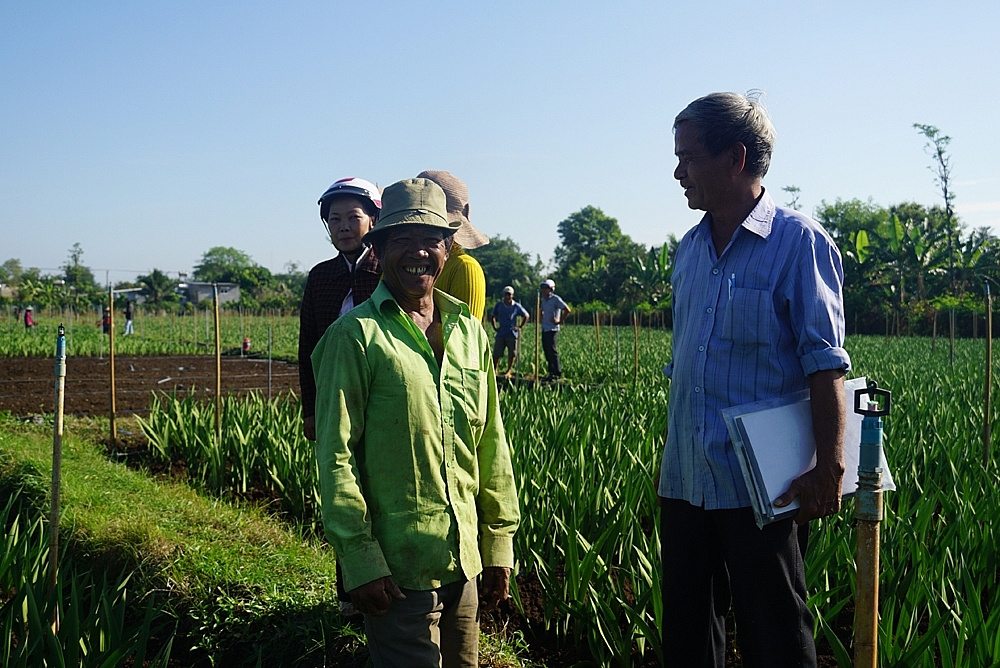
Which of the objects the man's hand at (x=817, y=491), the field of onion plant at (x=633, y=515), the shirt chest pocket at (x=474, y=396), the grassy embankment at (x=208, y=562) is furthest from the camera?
the grassy embankment at (x=208, y=562)

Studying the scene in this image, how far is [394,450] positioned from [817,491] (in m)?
0.86

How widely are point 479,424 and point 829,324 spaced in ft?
2.52

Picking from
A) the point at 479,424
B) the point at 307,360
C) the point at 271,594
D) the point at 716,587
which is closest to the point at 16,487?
the point at 271,594

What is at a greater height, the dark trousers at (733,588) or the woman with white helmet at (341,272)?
the woman with white helmet at (341,272)

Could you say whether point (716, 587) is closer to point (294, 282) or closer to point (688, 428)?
point (688, 428)

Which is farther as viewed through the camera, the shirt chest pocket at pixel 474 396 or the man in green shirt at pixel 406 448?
the shirt chest pocket at pixel 474 396

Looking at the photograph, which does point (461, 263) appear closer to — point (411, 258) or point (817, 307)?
point (411, 258)

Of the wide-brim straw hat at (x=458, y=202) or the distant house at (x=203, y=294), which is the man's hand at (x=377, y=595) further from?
the distant house at (x=203, y=294)

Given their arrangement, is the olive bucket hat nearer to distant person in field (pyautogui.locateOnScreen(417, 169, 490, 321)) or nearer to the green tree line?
distant person in field (pyautogui.locateOnScreen(417, 169, 490, 321))

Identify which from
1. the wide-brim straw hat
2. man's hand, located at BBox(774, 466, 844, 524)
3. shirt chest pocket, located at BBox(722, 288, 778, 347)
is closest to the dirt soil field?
the wide-brim straw hat

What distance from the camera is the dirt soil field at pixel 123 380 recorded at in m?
7.80

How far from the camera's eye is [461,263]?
2162 mm

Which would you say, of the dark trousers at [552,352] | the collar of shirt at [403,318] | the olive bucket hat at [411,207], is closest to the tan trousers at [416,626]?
the collar of shirt at [403,318]

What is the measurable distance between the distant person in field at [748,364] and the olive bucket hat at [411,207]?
21.8 inches
